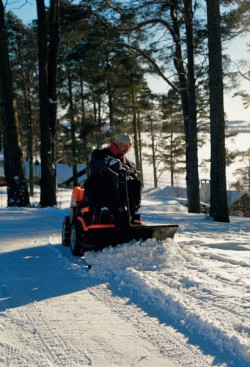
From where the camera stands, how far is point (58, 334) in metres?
3.03

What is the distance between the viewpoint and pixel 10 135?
13.1 metres

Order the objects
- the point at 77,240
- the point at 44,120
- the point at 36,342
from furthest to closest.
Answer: the point at 44,120, the point at 77,240, the point at 36,342

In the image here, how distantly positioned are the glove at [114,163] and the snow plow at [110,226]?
0.25 ft

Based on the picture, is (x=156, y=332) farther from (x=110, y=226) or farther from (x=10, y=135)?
(x=10, y=135)

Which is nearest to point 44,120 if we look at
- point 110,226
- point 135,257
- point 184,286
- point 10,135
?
point 10,135

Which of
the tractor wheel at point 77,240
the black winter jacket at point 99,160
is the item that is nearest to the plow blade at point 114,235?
the tractor wheel at point 77,240

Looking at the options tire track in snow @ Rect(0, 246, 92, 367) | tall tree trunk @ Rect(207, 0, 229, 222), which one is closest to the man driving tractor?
tire track in snow @ Rect(0, 246, 92, 367)

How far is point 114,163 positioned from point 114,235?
3.42 feet

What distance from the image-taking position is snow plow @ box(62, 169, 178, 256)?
500 cm

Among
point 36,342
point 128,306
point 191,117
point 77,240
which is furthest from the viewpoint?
point 191,117

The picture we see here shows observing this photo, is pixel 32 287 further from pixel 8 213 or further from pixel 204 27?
pixel 204 27

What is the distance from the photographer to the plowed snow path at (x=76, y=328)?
2.64m

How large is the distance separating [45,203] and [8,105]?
3.30 metres

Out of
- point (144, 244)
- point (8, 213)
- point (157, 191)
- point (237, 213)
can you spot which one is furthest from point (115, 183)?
point (157, 191)
